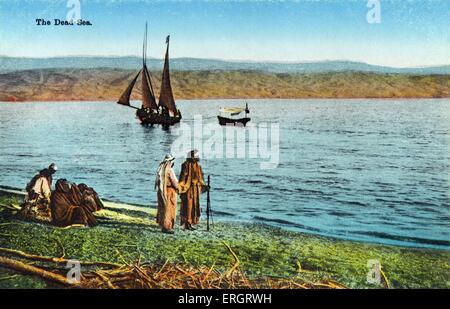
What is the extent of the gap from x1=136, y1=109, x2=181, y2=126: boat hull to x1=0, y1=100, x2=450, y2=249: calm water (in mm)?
106

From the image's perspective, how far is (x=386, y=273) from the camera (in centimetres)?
754

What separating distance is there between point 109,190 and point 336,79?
136 inches

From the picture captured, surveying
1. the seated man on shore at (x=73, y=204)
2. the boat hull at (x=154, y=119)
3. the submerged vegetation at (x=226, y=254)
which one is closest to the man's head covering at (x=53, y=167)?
the seated man on shore at (x=73, y=204)

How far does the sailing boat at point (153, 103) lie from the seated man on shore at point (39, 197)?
1390 millimetres

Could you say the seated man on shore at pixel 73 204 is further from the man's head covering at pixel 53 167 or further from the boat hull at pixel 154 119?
the boat hull at pixel 154 119

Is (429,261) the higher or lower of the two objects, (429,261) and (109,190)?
the lower

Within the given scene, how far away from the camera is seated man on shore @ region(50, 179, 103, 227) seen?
806 cm

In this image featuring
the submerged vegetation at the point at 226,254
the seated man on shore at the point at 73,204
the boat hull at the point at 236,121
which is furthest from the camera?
the boat hull at the point at 236,121

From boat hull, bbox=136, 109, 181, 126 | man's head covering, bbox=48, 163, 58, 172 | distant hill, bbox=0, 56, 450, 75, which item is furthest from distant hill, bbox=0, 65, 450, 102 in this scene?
man's head covering, bbox=48, 163, 58, 172

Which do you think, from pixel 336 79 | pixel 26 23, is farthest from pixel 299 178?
pixel 26 23

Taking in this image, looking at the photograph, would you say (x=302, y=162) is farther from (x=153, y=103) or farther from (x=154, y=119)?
(x=153, y=103)

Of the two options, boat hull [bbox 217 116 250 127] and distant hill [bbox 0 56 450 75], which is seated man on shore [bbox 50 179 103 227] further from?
boat hull [bbox 217 116 250 127]

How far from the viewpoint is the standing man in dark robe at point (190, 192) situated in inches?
312
